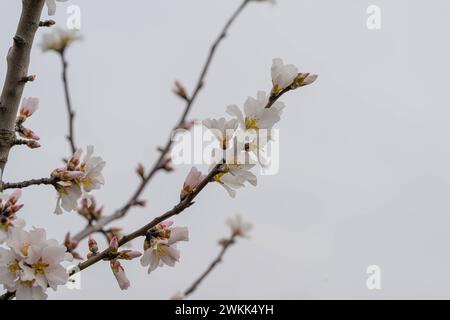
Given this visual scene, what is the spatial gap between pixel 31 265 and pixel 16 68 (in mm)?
648

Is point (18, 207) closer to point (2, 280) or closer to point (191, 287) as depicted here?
point (2, 280)

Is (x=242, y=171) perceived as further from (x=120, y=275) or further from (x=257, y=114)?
(x=120, y=275)

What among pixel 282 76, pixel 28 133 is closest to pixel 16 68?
pixel 28 133

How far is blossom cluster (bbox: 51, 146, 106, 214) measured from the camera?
1908 millimetres

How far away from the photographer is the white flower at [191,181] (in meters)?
1.72

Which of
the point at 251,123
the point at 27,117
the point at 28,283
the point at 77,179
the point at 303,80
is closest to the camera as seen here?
the point at 28,283

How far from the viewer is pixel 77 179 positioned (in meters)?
1.90

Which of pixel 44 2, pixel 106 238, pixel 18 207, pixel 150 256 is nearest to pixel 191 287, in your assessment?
pixel 106 238

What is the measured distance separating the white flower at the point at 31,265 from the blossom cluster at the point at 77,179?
32cm

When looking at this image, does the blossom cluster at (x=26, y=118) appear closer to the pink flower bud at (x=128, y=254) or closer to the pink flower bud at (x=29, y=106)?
the pink flower bud at (x=29, y=106)

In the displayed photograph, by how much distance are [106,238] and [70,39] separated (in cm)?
139

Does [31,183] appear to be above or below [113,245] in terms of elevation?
above
